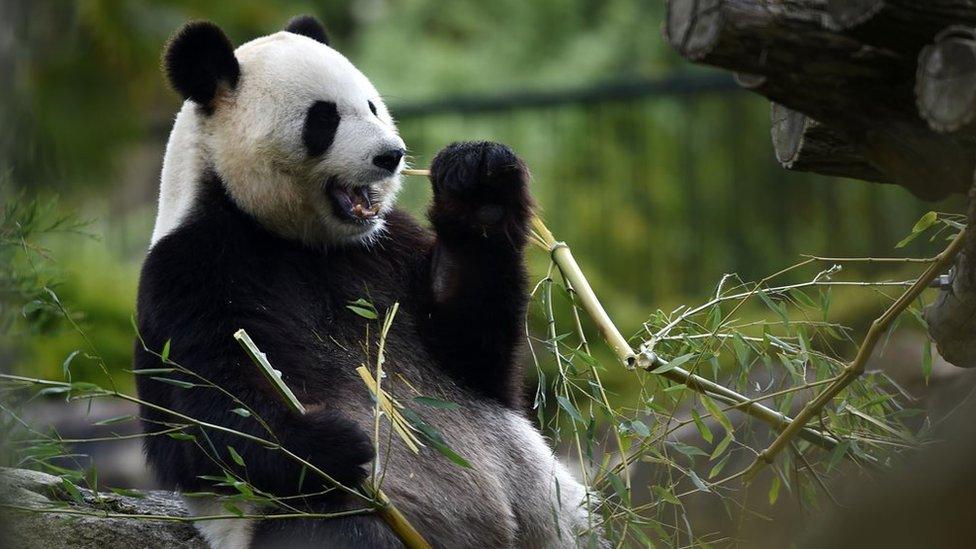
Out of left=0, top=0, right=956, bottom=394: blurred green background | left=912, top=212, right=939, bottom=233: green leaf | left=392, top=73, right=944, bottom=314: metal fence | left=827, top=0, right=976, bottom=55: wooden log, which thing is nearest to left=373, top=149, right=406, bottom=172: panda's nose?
left=912, top=212, right=939, bottom=233: green leaf

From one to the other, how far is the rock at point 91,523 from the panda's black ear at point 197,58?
4.03ft

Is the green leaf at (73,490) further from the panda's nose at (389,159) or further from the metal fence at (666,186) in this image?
the metal fence at (666,186)

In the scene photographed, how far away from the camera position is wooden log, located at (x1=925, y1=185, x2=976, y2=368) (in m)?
2.68

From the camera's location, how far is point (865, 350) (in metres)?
3.09

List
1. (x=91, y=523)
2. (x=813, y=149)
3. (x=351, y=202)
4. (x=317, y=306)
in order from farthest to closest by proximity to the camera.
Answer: (x=351, y=202) < (x=317, y=306) < (x=91, y=523) < (x=813, y=149)

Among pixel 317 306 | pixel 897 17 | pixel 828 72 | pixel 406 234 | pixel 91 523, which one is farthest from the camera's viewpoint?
pixel 406 234

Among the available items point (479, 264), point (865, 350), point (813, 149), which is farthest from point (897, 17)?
point (479, 264)

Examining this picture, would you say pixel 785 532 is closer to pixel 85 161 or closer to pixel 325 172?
pixel 325 172

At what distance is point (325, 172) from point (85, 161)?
22.9 feet

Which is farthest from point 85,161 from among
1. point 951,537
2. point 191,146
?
point 951,537

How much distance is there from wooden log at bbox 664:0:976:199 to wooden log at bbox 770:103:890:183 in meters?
0.25

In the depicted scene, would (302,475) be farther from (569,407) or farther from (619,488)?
(619,488)

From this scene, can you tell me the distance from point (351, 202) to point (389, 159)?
0.64 feet

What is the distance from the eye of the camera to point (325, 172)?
3695 millimetres
